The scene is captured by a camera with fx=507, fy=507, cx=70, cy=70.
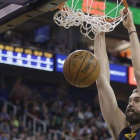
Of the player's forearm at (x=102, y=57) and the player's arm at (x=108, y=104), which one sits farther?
the player's forearm at (x=102, y=57)

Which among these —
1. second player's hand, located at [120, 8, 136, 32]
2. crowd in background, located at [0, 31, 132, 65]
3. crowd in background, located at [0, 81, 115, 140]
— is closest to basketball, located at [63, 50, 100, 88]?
second player's hand, located at [120, 8, 136, 32]

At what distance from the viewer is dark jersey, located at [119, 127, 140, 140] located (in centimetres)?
399

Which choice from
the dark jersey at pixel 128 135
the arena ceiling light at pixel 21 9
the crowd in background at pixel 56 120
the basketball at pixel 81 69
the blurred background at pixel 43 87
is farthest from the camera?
the blurred background at pixel 43 87

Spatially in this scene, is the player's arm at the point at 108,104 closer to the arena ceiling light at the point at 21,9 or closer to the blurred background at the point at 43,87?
the arena ceiling light at the point at 21,9

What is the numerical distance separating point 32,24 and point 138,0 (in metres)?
4.23

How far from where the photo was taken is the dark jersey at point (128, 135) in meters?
3.99

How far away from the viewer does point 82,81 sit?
4.16 meters

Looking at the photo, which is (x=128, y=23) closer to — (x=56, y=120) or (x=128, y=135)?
(x=128, y=135)

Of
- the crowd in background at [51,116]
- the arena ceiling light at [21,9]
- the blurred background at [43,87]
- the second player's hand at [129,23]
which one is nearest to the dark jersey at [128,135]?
the second player's hand at [129,23]

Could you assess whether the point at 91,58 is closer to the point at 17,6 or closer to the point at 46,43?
the point at 17,6

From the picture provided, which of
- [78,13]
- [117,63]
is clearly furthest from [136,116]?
[117,63]

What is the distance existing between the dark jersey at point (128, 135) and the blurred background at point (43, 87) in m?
7.28

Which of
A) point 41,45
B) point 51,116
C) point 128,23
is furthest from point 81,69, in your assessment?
point 41,45

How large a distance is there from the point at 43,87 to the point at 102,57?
44.8ft
